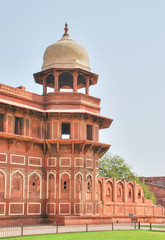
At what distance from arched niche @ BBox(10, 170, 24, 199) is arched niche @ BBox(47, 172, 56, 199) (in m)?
2.27

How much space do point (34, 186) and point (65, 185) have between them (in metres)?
2.32

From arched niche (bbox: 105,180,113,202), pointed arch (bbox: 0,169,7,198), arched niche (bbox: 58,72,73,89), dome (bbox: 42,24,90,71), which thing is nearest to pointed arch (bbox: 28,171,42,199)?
pointed arch (bbox: 0,169,7,198)

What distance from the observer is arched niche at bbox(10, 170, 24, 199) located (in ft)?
90.7

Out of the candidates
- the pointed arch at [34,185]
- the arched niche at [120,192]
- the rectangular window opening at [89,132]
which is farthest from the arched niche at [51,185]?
the arched niche at [120,192]

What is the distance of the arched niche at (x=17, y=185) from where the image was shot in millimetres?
27642

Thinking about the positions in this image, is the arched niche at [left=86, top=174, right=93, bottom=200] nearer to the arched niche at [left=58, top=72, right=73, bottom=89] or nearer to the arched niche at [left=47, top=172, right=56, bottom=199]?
the arched niche at [left=47, top=172, right=56, bottom=199]

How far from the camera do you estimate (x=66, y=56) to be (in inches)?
1276

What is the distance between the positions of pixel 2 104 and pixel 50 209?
27.6ft

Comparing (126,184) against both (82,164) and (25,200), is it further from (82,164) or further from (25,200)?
(25,200)

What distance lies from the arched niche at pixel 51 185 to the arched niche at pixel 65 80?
29.2ft

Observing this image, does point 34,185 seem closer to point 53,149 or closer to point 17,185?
point 17,185

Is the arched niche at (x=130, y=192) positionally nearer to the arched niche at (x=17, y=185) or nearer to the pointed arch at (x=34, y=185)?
the pointed arch at (x=34, y=185)

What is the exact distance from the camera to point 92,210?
2997 centimetres

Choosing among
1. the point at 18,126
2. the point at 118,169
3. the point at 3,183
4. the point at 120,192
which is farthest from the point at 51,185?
the point at 118,169
